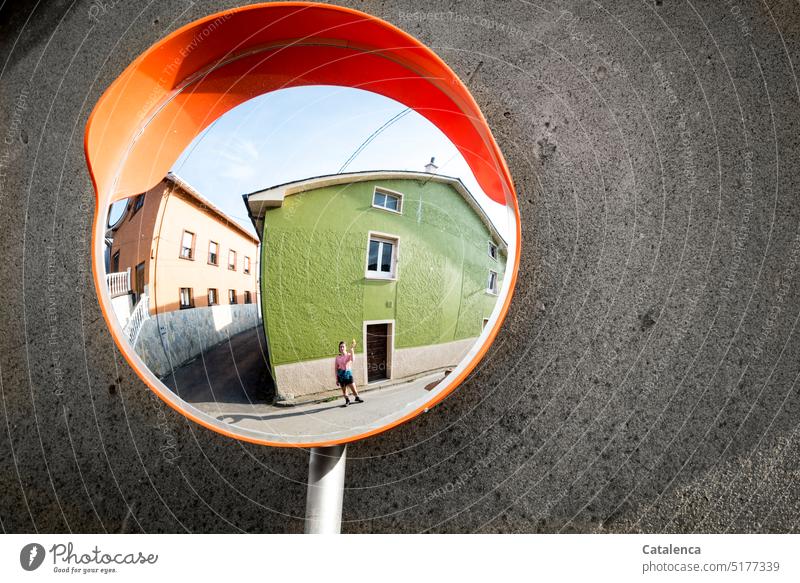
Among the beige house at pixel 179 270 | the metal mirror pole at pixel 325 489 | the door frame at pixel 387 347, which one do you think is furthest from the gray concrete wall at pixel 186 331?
the metal mirror pole at pixel 325 489

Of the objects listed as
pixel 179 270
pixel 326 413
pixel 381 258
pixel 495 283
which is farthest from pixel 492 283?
pixel 179 270

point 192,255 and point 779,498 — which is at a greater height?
point 192,255

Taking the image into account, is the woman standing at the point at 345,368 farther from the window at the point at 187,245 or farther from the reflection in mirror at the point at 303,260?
the window at the point at 187,245

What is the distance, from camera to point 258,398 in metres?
0.48

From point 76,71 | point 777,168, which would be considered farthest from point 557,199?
point 76,71

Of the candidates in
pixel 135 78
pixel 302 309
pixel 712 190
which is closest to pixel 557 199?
pixel 712 190

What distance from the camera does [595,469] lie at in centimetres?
73

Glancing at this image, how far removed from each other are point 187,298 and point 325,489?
1.12 feet

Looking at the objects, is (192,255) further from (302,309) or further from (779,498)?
(779,498)

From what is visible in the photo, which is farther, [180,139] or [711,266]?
[711,266]

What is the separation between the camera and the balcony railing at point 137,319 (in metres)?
0.48

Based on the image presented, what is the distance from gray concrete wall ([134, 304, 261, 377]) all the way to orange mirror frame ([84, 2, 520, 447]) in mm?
23

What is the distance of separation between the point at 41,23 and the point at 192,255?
2.22 ft
